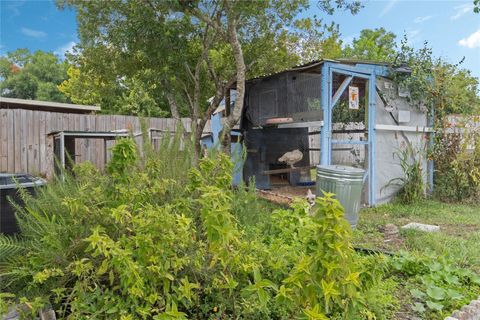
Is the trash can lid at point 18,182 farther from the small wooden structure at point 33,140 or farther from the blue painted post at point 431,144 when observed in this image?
the blue painted post at point 431,144

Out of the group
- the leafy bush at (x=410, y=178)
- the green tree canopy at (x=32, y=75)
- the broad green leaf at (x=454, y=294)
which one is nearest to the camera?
the broad green leaf at (x=454, y=294)

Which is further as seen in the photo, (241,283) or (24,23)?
(24,23)

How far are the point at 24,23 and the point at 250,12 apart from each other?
2937 mm

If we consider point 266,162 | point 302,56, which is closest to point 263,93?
point 266,162

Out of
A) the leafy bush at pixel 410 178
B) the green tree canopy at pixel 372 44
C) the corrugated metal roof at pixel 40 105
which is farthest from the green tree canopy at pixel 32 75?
the leafy bush at pixel 410 178

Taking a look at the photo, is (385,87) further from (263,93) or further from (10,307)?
(10,307)

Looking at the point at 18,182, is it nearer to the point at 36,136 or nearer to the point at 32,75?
the point at 36,136

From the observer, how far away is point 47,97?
59.0 ft

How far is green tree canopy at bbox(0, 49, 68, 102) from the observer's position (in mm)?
17891

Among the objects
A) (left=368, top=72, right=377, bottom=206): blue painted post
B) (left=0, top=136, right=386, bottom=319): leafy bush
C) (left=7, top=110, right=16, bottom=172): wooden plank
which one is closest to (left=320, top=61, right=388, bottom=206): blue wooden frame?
(left=368, top=72, right=377, bottom=206): blue painted post

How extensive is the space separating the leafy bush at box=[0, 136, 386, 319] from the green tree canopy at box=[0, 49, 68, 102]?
18.6m

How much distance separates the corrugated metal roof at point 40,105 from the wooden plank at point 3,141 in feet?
7.41

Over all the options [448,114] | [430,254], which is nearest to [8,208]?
[430,254]

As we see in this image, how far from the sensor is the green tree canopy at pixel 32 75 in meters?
17.9
